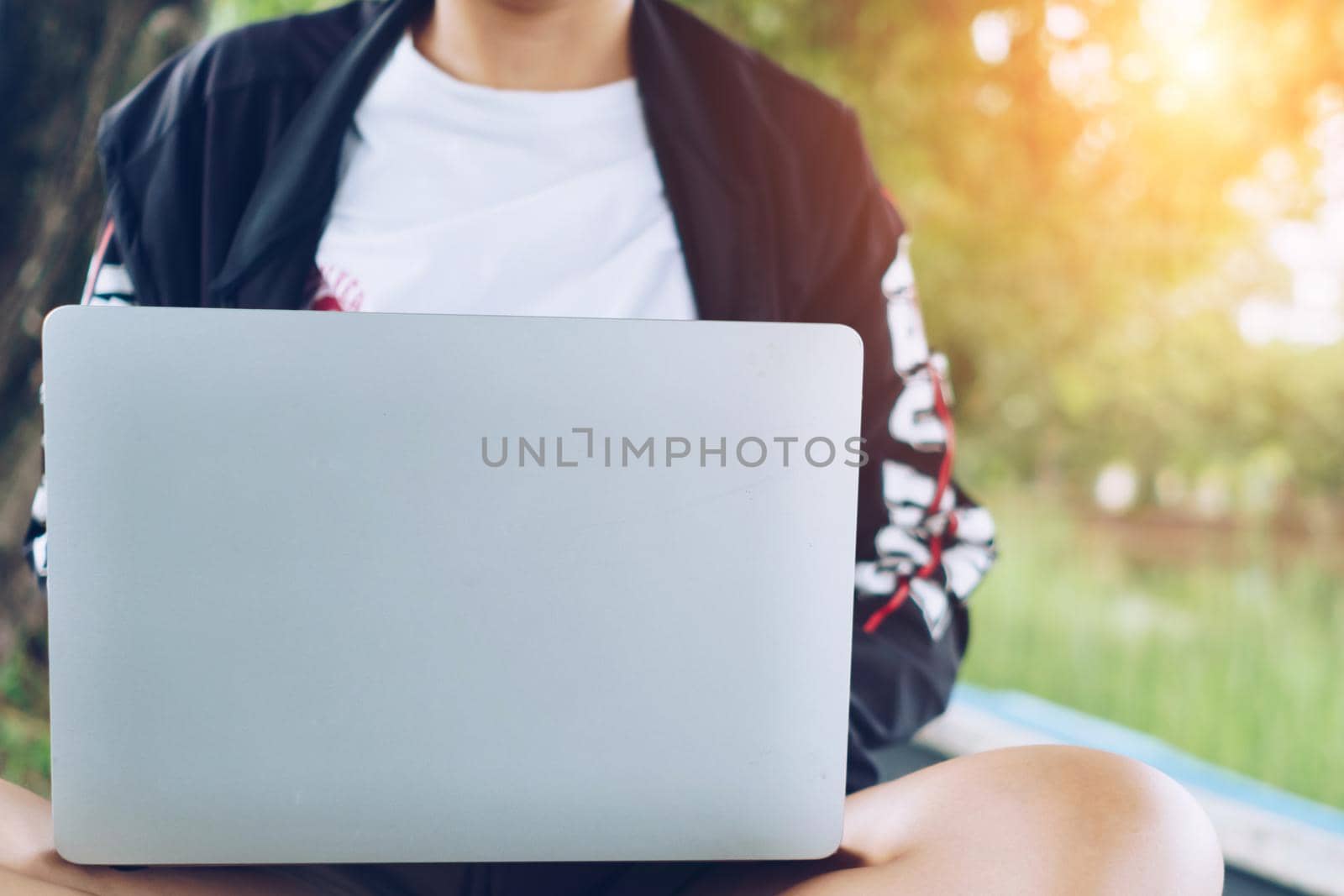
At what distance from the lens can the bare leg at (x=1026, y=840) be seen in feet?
2.25

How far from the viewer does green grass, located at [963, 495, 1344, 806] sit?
2445 mm

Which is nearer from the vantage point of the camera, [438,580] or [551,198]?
[438,580]

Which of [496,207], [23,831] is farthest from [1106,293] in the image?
[23,831]

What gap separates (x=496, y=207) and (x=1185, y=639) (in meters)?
2.56

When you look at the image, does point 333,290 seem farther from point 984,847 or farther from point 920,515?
point 984,847

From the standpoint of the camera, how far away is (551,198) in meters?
1.09

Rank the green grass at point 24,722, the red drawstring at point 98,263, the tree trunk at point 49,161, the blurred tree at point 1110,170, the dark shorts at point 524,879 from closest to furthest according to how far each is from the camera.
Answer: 1. the dark shorts at point 524,879
2. the red drawstring at point 98,263
3. the tree trunk at point 49,161
4. the green grass at point 24,722
5. the blurred tree at point 1110,170

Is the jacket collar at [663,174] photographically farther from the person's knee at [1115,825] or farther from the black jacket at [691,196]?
the person's knee at [1115,825]

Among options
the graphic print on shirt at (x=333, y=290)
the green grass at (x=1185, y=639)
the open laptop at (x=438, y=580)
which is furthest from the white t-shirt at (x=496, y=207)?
the green grass at (x=1185, y=639)

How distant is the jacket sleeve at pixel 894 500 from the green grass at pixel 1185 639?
1703 mm

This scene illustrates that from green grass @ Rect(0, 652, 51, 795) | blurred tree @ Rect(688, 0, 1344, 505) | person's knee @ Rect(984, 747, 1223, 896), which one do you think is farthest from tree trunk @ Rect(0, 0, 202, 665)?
person's knee @ Rect(984, 747, 1223, 896)

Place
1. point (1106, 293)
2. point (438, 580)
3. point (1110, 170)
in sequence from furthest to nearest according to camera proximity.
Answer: point (1106, 293) → point (1110, 170) → point (438, 580)

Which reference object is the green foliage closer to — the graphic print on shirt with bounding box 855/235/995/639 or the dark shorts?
the graphic print on shirt with bounding box 855/235/995/639

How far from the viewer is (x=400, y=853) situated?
66 cm
